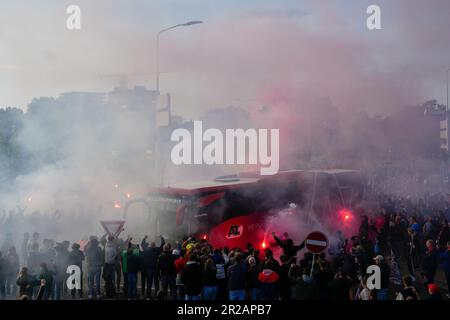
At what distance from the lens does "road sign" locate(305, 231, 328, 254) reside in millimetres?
7645

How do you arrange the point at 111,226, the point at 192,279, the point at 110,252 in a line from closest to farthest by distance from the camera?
1. the point at 192,279
2. the point at 110,252
3. the point at 111,226

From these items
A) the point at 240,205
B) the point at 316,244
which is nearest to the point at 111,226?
the point at 240,205

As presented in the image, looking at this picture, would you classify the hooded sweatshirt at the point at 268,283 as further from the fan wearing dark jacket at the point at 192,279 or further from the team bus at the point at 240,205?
the team bus at the point at 240,205

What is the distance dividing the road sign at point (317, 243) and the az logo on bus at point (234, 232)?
4313 mm

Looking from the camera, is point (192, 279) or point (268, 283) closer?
point (268, 283)

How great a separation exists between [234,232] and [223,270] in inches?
141

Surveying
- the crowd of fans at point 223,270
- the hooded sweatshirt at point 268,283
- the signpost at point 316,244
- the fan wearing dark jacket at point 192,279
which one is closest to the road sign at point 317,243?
the signpost at point 316,244

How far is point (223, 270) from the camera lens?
330 inches

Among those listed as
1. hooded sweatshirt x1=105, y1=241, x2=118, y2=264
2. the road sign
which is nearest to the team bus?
hooded sweatshirt x1=105, y1=241, x2=118, y2=264

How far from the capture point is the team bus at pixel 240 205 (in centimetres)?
1168

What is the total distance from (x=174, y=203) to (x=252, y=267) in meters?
4.42

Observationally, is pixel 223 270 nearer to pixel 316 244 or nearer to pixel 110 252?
pixel 316 244

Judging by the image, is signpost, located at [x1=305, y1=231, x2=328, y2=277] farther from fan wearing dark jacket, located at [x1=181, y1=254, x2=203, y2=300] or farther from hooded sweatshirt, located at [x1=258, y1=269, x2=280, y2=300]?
fan wearing dark jacket, located at [x1=181, y1=254, x2=203, y2=300]

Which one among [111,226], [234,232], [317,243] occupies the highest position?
[317,243]
